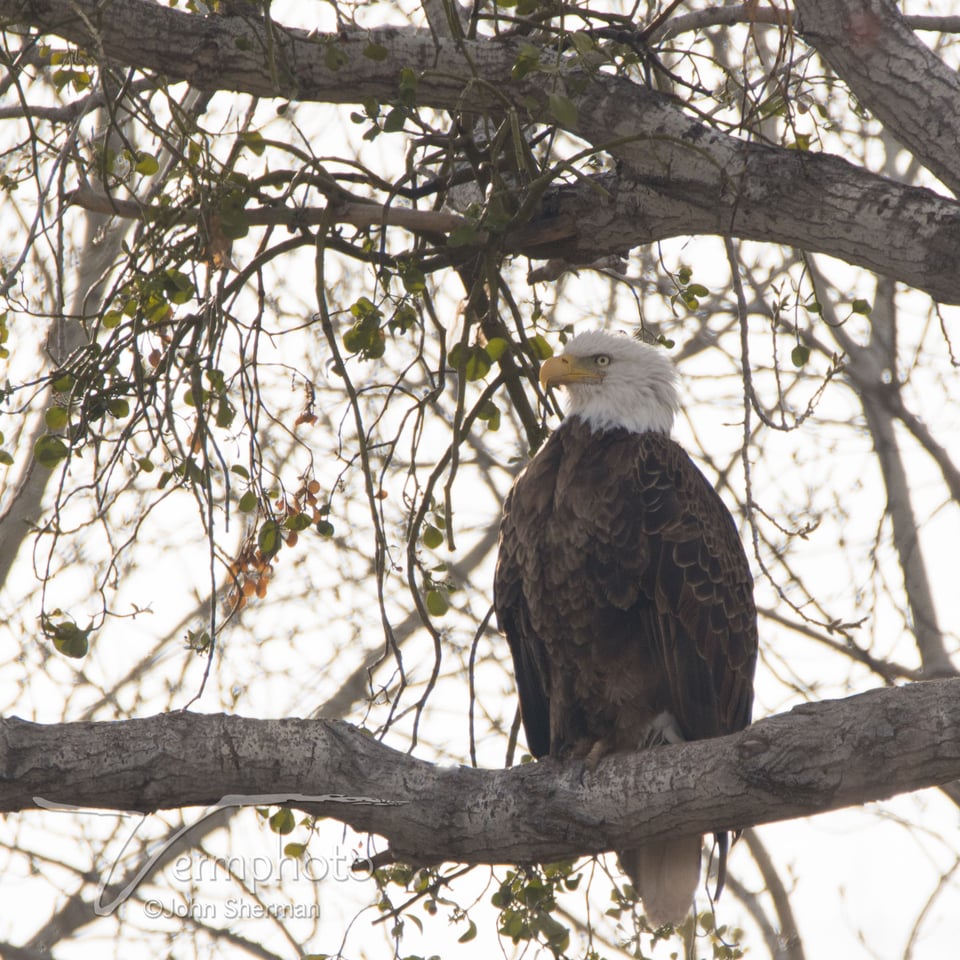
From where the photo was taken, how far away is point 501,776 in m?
3.24

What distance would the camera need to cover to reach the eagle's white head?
15.3 ft

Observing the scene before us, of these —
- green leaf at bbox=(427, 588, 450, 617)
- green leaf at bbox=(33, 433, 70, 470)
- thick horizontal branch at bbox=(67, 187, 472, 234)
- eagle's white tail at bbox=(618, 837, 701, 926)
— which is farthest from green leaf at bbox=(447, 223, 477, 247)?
eagle's white tail at bbox=(618, 837, 701, 926)

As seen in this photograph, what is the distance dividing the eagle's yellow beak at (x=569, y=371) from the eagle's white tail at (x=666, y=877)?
166cm

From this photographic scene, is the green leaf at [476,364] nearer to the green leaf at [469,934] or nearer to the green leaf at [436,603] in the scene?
the green leaf at [436,603]

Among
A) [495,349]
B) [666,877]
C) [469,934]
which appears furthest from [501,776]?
[666,877]

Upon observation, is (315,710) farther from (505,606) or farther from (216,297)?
(216,297)

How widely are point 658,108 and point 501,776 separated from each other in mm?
1792

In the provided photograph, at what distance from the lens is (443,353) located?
3463 mm

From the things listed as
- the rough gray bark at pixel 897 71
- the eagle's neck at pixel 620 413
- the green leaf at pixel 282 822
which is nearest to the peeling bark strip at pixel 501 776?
the green leaf at pixel 282 822

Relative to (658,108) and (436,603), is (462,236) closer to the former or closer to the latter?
(658,108)

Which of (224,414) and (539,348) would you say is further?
(539,348)

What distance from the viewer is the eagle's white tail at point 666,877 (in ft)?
13.9

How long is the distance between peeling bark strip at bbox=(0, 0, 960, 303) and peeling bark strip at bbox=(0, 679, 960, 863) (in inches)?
43.9

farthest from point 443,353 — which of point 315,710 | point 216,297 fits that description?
point 315,710
